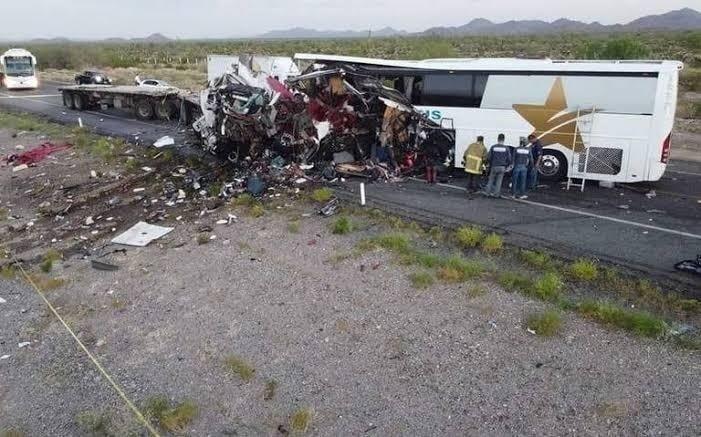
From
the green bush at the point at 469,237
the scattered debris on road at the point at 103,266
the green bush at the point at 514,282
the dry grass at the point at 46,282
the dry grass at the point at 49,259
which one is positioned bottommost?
the dry grass at the point at 46,282

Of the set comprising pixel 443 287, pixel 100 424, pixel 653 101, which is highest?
pixel 653 101

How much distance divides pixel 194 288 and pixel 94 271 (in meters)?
2.08

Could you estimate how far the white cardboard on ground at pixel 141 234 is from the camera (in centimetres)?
1026

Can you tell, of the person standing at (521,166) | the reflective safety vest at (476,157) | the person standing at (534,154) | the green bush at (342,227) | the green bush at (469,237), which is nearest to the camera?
the green bush at (469,237)

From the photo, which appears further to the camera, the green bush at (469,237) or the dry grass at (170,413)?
the green bush at (469,237)

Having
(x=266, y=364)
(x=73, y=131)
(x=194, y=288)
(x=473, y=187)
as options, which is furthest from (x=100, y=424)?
(x=73, y=131)

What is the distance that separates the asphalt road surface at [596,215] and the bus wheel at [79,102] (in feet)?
62.2

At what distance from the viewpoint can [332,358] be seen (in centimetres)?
644

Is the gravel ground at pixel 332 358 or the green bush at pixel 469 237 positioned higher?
the green bush at pixel 469 237

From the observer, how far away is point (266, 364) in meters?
6.40

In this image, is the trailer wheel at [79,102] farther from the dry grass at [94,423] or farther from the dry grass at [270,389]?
the dry grass at [270,389]

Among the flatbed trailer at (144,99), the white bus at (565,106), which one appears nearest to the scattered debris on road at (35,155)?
the flatbed trailer at (144,99)

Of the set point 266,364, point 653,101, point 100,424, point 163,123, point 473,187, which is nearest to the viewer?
point 100,424

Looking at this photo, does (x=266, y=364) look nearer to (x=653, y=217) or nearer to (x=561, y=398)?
(x=561, y=398)
